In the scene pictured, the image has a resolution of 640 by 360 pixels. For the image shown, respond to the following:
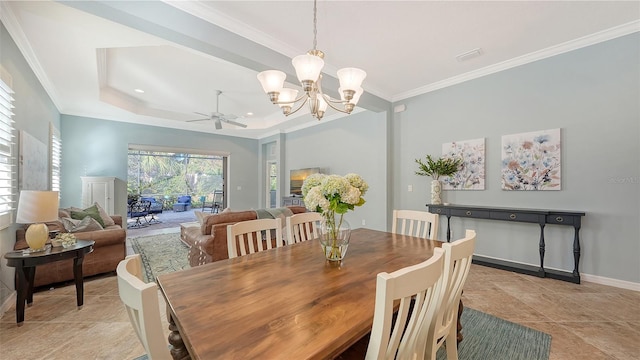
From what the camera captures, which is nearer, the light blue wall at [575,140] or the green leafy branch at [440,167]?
the light blue wall at [575,140]

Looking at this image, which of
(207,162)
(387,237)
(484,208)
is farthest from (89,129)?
(484,208)

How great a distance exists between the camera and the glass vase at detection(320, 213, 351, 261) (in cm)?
157

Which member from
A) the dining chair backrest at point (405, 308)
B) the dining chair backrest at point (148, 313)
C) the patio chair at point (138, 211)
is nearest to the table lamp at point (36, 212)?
the dining chair backrest at point (148, 313)

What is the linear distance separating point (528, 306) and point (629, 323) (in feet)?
2.21

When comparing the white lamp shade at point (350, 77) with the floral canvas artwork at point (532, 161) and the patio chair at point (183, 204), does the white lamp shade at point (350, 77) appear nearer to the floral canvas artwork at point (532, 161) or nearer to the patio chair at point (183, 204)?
the floral canvas artwork at point (532, 161)

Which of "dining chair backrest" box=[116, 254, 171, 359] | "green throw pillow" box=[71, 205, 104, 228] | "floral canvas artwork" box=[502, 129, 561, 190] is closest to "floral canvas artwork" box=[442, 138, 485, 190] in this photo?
"floral canvas artwork" box=[502, 129, 561, 190]

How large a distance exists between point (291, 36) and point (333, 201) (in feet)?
7.31

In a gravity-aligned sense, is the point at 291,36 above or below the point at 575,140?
above

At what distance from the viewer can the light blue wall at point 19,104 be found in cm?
236

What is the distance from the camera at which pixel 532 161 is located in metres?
3.30

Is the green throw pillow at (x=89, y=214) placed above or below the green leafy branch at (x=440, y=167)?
below

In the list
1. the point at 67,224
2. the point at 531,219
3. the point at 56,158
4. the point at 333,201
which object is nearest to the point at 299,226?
the point at 333,201

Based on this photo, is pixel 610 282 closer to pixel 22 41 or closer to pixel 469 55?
pixel 469 55

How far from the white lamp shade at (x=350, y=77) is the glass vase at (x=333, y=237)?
112cm
